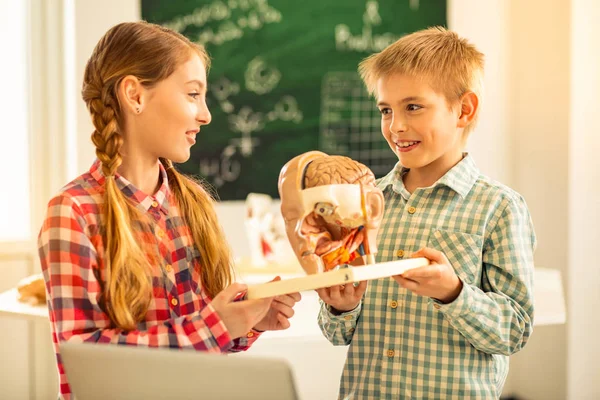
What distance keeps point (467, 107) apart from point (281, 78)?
7.80 feet

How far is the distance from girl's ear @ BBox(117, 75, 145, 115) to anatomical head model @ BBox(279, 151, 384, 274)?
0.91 feet

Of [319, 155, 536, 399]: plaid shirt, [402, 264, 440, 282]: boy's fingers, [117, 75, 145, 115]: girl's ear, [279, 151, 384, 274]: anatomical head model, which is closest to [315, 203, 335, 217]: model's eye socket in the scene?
[279, 151, 384, 274]: anatomical head model

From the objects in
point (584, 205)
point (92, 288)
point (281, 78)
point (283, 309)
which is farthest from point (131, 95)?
point (584, 205)

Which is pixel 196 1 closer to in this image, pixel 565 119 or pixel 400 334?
pixel 565 119

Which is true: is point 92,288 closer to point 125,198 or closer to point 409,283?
point 125,198

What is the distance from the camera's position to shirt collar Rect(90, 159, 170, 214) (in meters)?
1.21

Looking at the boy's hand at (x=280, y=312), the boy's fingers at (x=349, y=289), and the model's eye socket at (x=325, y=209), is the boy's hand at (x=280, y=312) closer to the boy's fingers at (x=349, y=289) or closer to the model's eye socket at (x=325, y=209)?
the boy's fingers at (x=349, y=289)

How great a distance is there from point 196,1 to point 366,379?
2589 mm

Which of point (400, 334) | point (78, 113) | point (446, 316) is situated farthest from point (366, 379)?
point (78, 113)

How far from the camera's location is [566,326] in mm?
3367

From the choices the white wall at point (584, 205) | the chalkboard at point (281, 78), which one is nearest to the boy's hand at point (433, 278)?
the white wall at point (584, 205)

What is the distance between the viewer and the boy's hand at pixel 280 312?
4.25ft

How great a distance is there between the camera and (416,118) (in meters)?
1.31

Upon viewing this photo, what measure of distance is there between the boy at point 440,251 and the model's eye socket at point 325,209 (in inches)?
8.1
